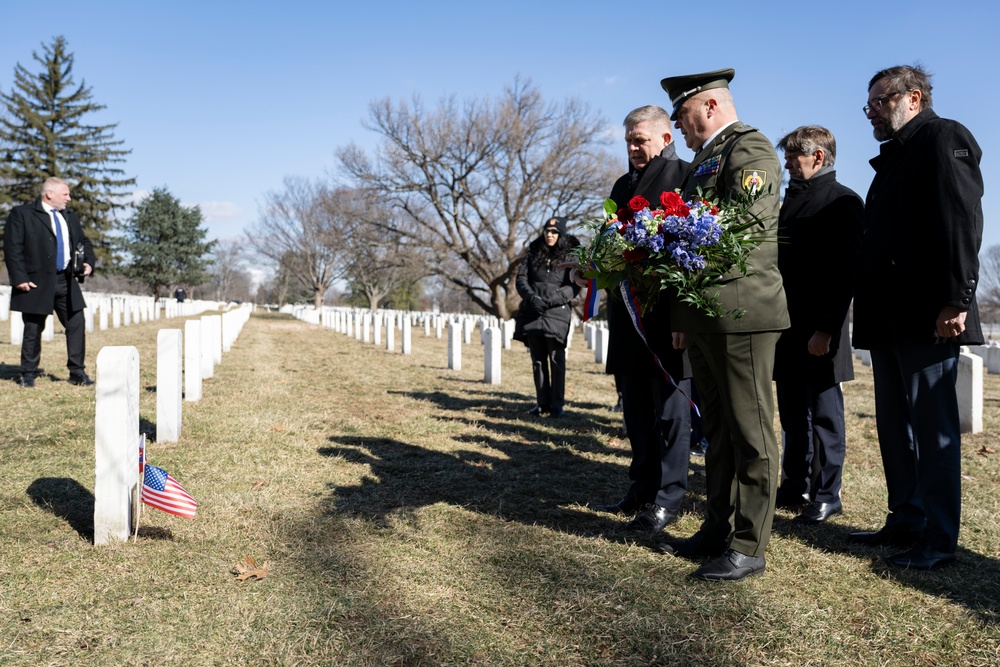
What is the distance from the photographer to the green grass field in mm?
2596

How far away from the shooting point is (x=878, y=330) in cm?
360

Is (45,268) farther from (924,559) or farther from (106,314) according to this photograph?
(106,314)

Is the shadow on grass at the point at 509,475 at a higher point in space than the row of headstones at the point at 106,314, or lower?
lower

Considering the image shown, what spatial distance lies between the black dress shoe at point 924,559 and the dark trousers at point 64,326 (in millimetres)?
7887

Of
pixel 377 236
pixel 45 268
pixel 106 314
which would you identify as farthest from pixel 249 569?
pixel 377 236

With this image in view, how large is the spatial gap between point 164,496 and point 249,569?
619 millimetres

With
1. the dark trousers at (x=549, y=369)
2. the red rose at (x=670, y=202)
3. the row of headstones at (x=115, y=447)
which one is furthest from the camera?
the dark trousers at (x=549, y=369)

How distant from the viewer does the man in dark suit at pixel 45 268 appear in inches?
298

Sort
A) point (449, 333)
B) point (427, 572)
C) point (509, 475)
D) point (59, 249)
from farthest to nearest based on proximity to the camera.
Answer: point (449, 333) < point (59, 249) < point (509, 475) < point (427, 572)

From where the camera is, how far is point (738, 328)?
3.08 m

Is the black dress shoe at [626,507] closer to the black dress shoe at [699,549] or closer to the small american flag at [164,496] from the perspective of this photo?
the black dress shoe at [699,549]

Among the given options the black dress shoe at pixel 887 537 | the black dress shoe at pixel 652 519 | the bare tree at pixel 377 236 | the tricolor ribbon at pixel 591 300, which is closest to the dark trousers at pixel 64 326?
the tricolor ribbon at pixel 591 300

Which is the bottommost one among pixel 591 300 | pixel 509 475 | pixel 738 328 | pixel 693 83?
pixel 509 475

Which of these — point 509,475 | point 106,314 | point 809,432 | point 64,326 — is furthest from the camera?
point 106,314
